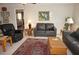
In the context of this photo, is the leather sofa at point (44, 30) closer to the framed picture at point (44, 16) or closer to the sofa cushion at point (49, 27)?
the sofa cushion at point (49, 27)

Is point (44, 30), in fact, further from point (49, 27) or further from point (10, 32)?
point (10, 32)

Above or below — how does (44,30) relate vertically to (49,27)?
below

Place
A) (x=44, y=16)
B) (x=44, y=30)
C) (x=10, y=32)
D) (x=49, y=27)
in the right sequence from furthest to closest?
(x=44, y=30), (x=49, y=27), (x=44, y=16), (x=10, y=32)

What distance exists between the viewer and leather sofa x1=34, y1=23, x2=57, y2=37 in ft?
17.4

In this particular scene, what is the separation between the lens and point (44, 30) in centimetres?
562

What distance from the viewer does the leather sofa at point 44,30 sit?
5.30m

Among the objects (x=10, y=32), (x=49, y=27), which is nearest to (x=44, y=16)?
(x=49, y=27)

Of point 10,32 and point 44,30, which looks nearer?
point 10,32

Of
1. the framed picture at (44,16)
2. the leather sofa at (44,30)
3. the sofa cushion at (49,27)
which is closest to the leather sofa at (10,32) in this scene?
the leather sofa at (44,30)

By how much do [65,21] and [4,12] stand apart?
2.25m

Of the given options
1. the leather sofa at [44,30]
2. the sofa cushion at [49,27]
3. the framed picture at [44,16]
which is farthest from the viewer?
the leather sofa at [44,30]

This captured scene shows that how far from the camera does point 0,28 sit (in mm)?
4418

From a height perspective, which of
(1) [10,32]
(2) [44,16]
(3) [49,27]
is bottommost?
(1) [10,32]
